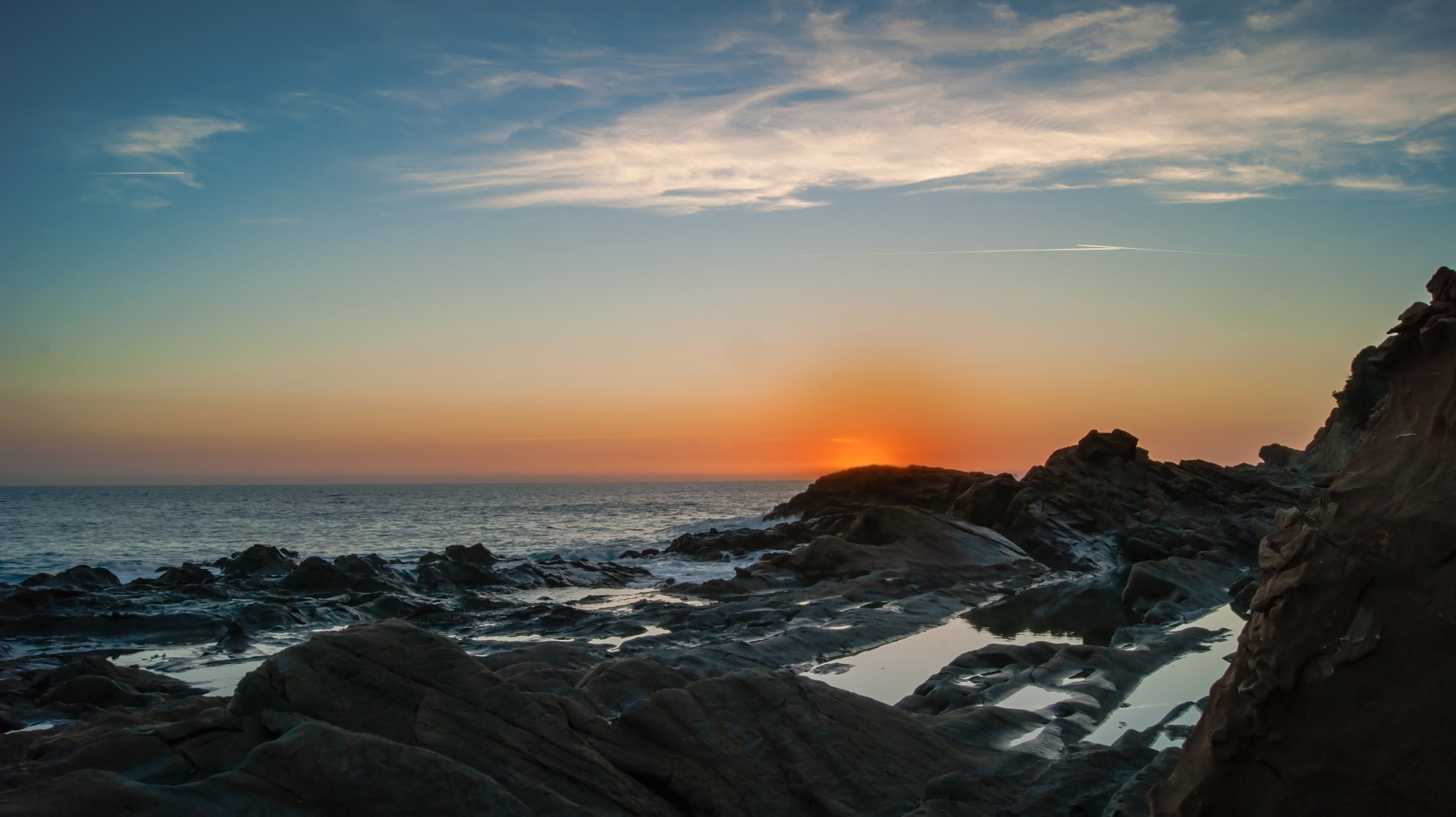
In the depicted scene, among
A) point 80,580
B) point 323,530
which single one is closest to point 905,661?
point 80,580

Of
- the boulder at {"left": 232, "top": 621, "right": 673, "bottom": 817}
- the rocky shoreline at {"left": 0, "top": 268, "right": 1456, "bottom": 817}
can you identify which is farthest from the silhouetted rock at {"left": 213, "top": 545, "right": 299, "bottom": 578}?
the boulder at {"left": 232, "top": 621, "right": 673, "bottom": 817}

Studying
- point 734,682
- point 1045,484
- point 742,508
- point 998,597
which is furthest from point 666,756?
point 742,508

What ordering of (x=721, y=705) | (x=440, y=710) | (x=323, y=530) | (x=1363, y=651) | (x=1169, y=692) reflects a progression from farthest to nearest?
(x=323, y=530) < (x=1169, y=692) < (x=721, y=705) < (x=440, y=710) < (x=1363, y=651)

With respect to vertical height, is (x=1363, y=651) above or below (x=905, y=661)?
above

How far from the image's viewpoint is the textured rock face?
4352mm

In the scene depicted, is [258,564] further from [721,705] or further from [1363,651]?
[1363,651]

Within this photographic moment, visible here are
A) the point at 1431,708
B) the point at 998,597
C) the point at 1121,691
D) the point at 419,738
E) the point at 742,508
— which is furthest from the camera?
the point at 742,508

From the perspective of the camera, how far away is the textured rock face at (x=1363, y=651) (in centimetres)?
435

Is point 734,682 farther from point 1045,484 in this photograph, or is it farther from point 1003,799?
Result: point 1045,484

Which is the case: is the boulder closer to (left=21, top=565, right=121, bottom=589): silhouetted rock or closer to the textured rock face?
the textured rock face

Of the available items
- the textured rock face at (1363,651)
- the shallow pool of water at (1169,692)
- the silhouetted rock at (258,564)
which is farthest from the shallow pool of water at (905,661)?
the silhouetted rock at (258,564)

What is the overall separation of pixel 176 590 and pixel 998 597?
18098mm

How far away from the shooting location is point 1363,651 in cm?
446

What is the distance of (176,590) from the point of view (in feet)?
65.5
